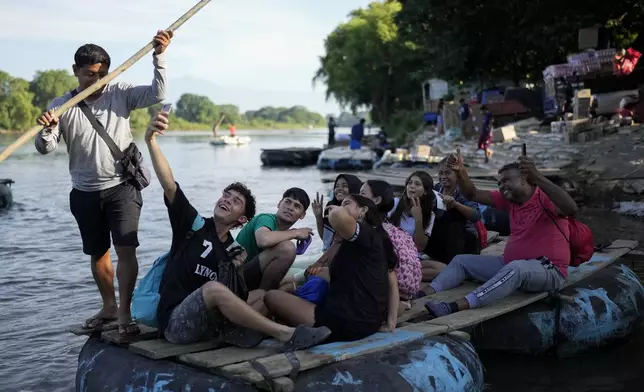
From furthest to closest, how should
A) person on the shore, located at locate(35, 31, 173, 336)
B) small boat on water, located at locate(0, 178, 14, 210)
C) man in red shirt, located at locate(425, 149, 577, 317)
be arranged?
small boat on water, located at locate(0, 178, 14, 210)
man in red shirt, located at locate(425, 149, 577, 317)
person on the shore, located at locate(35, 31, 173, 336)

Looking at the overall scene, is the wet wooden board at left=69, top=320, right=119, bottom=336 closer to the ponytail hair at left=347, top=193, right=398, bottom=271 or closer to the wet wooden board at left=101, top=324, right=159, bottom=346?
the wet wooden board at left=101, top=324, right=159, bottom=346

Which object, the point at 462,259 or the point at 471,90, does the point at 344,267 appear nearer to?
the point at 462,259

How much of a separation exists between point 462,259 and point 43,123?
3.97 m

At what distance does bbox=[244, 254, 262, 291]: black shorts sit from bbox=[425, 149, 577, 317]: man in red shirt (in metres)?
1.41

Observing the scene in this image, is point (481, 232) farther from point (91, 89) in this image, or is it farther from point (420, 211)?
point (91, 89)

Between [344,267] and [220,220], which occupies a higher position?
[220,220]

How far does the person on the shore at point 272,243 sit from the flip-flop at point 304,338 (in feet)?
2.72

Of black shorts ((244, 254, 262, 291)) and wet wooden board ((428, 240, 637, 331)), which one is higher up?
black shorts ((244, 254, 262, 291))

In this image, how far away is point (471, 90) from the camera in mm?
39594

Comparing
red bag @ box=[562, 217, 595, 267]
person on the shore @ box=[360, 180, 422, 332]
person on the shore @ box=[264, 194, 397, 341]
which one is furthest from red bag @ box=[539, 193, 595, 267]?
person on the shore @ box=[264, 194, 397, 341]

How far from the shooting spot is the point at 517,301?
6.73 metres

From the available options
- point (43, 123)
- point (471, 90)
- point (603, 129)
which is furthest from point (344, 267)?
point (471, 90)

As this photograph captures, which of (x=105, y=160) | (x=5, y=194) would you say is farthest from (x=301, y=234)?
(x=5, y=194)

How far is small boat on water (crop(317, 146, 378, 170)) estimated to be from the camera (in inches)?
1325
